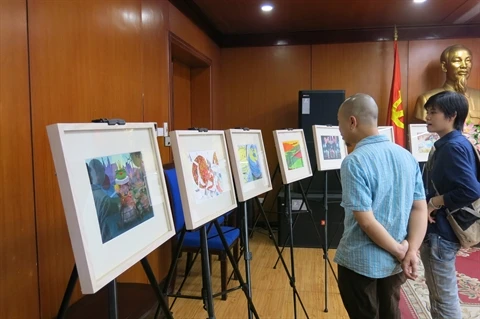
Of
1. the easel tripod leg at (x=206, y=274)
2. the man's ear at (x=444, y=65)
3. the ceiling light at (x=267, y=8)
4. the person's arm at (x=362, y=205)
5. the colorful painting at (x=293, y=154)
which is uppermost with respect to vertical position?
the ceiling light at (x=267, y=8)

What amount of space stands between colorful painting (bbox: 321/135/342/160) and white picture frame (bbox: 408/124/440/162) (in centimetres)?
149

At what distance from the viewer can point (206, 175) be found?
4.88ft

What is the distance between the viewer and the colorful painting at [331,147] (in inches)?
108

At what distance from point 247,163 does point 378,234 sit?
0.79 m

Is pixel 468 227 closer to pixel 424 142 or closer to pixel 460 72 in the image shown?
pixel 424 142

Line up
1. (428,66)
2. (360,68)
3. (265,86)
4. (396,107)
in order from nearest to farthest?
(396,107) < (428,66) < (360,68) < (265,86)

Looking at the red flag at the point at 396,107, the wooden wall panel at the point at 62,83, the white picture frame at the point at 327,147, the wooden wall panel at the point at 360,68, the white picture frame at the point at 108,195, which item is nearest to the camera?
the white picture frame at the point at 108,195

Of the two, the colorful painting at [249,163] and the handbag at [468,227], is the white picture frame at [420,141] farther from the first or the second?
the colorful painting at [249,163]

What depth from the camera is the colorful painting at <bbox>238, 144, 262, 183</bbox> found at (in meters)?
1.84

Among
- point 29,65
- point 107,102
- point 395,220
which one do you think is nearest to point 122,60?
point 107,102

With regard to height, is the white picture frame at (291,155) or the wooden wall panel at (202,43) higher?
the wooden wall panel at (202,43)

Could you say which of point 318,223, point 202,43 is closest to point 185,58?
point 202,43

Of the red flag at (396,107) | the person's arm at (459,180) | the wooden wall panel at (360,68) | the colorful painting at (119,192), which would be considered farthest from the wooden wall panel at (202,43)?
the person's arm at (459,180)

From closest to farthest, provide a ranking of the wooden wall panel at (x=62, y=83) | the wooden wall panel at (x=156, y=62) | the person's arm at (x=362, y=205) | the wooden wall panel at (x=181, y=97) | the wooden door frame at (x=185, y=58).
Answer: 1. the person's arm at (x=362, y=205)
2. the wooden wall panel at (x=62, y=83)
3. the wooden wall panel at (x=156, y=62)
4. the wooden door frame at (x=185, y=58)
5. the wooden wall panel at (x=181, y=97)
